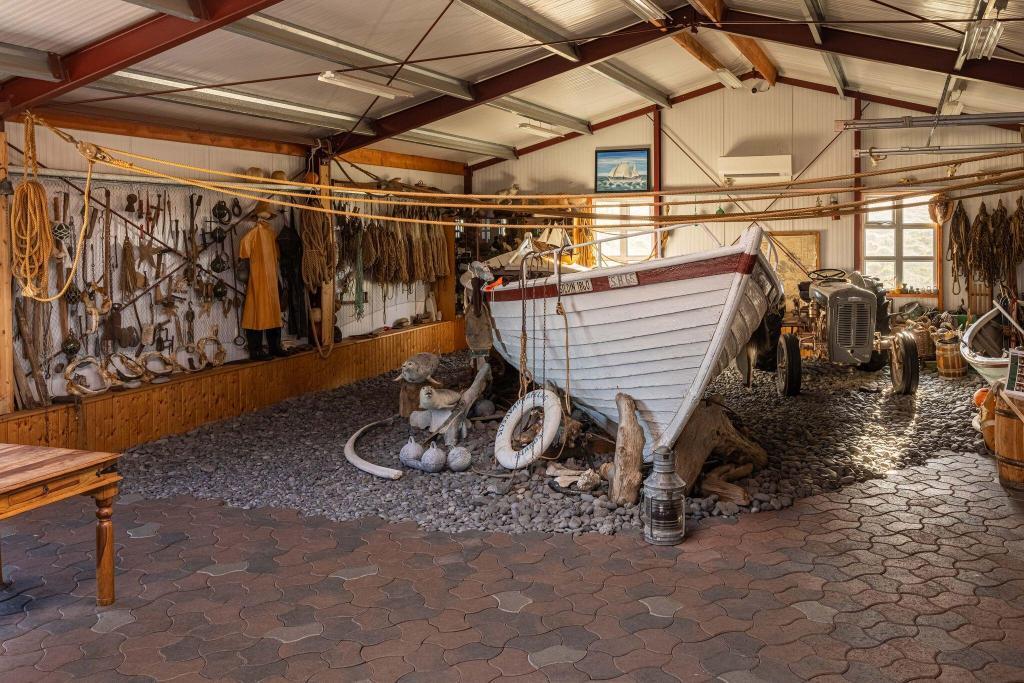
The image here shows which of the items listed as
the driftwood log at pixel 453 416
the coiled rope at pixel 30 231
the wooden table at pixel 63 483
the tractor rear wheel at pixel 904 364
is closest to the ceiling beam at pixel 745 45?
the tractor rear wheel at pixel 904 364

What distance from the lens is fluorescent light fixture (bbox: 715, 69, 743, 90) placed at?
12000 millimetres

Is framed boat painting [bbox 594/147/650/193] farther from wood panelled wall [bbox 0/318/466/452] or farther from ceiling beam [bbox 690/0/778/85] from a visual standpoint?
wood panelled wall [bbox 0/318/466/452]

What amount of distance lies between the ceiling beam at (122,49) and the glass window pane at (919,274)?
11101mm

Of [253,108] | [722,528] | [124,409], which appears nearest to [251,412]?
[124,409]

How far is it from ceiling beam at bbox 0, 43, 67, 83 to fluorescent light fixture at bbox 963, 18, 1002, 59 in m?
6.98

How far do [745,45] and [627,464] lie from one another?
7.40 meters

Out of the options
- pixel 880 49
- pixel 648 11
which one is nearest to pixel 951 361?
pixel 880 49

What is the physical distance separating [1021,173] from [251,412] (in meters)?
7.27

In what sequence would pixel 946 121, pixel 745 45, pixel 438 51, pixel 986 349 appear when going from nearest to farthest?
pixel 438 51
pixel 986 349
pixel 946 121
pixel 745 45

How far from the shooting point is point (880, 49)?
29.9 feet

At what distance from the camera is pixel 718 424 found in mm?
6195

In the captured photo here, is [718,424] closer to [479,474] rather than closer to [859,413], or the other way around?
[479,474]

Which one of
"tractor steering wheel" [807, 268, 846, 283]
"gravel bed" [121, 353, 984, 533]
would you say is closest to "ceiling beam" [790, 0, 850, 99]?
"tractor steering wheel" [807, 268, 846, 283]

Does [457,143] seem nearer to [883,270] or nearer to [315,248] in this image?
[315,248]
